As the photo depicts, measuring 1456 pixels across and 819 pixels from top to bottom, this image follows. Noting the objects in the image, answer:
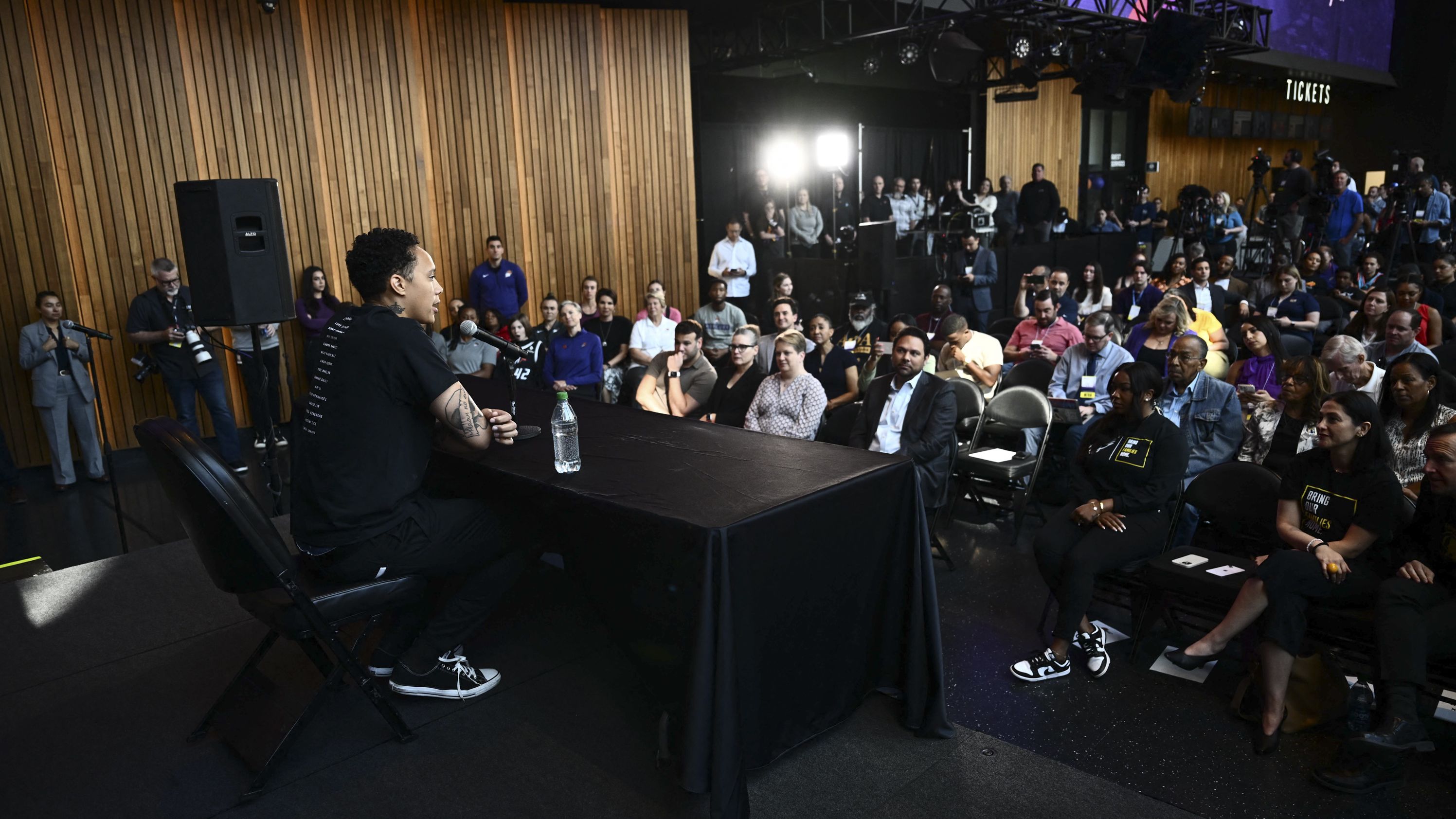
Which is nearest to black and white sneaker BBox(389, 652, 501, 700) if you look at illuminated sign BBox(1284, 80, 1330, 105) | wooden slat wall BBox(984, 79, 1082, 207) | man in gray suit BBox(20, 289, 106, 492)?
man in gray suit BBox(20, 289, 106, 492)

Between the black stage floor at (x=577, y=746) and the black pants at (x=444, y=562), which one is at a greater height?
the black pants at (x=444, y=562)

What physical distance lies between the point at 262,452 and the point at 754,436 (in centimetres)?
556

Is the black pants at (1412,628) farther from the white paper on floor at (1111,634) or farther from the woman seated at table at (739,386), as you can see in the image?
the woman seated at table at (739,386)

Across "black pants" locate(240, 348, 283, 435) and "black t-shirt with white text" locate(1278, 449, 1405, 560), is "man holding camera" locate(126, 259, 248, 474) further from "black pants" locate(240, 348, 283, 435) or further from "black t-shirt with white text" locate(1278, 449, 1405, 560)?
"black t-shirt with white text" locate(1278, 449, 1405, 560)

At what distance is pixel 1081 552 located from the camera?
11.1 feet

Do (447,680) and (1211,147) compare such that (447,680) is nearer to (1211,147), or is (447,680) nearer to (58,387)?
(58,387)

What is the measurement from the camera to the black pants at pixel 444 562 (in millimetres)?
2672

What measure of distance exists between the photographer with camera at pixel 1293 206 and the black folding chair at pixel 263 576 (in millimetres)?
11440

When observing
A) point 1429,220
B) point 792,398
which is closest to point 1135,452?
point 792,398

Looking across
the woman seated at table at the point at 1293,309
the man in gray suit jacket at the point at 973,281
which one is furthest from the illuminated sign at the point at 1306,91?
the woman seated at table at the point at 1293,309

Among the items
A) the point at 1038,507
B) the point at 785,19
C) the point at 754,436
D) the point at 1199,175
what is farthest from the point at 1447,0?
the point at 754,436

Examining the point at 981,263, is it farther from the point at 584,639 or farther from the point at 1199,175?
the point at 1199,175

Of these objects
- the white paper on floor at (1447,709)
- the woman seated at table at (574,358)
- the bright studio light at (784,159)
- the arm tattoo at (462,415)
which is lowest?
the white paper on floor at (1447,709)

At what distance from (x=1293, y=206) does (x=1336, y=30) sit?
8.80 m
